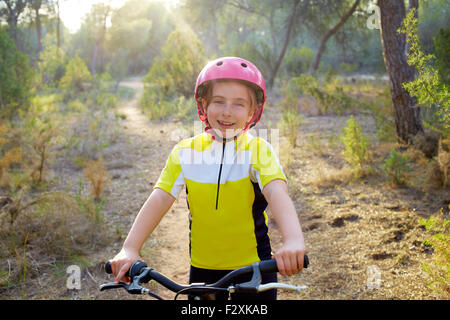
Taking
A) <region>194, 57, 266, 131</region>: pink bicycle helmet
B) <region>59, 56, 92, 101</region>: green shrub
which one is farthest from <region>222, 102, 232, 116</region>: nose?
<region>59, 56, 92, 101</region>: green shrub

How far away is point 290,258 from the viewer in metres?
1.45

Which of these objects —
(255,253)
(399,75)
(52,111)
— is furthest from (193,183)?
(52,111)

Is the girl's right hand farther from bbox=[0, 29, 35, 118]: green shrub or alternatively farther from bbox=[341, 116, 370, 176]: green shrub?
bbox=[0, 29, 35, 118]: green shrub

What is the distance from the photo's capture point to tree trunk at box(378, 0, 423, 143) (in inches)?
242

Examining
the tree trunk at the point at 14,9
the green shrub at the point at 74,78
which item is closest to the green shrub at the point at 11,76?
the green shrub at the point at 74,78

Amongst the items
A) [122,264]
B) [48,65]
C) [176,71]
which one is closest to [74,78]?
[48,65]

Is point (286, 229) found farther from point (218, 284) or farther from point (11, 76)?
point (11, 76)

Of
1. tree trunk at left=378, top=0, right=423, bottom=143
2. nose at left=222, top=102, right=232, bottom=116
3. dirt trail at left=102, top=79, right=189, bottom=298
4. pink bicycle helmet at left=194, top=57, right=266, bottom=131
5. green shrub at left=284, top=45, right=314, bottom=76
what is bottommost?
dirt trail at left=102, top=79, right=189, bottom=298

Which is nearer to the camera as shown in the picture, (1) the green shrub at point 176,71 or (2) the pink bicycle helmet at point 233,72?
(2) the pink bicycle helmet at point 233,72

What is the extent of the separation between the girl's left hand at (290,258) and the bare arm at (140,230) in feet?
2.08

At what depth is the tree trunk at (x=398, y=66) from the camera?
20.1 ft

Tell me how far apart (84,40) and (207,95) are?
48.5 metres

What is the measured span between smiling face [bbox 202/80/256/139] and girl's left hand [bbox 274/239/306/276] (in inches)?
28.9

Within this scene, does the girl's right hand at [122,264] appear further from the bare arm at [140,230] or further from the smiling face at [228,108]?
the smiling face at [228,108]
